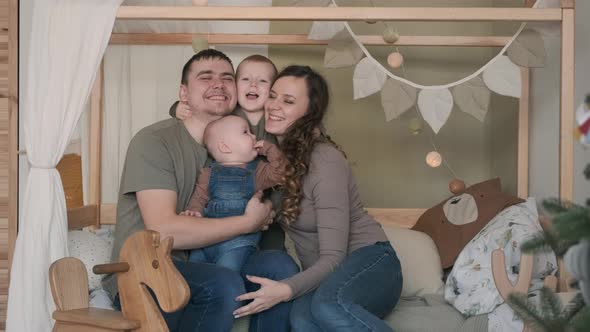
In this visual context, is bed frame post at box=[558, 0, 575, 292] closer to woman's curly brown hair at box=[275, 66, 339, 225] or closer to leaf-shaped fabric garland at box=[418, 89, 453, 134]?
leaf-shaped fabric garland at box=[418, 89, 453, 134]

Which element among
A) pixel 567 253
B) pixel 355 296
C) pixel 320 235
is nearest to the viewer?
pixel 567 253

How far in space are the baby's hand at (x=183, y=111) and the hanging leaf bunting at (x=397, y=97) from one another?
2.15ft

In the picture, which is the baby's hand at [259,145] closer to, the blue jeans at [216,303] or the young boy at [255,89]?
the young boy at [255,89]

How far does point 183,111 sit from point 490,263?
1124mm

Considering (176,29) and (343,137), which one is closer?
(176,29)

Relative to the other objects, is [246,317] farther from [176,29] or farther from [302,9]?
[176,29]

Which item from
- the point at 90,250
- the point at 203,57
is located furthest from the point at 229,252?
the point at 203,57

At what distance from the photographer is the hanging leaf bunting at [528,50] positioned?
104 inches

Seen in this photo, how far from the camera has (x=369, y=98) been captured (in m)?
3.60

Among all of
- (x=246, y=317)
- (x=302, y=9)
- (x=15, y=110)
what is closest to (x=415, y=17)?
(x=302, y=9)

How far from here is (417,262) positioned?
2.95 m

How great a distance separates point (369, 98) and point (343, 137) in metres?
0.21

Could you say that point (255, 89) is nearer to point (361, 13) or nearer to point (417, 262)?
point (361, 13)

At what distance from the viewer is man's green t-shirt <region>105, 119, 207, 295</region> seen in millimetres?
2473
